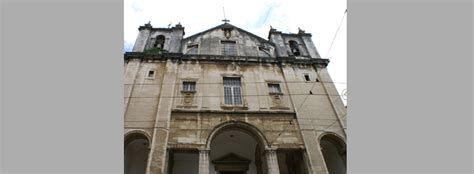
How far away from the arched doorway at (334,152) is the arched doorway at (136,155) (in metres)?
8.44

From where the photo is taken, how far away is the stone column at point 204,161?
11.3 meters

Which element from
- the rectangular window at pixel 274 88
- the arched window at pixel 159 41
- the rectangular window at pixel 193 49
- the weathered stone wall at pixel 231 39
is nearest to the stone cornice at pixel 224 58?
the weathered stone wall at pixel 231 39

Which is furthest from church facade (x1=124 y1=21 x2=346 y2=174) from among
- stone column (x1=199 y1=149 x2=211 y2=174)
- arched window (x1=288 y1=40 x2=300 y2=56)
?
arched window (x1=288 y1=40 x2=300 y2=56)

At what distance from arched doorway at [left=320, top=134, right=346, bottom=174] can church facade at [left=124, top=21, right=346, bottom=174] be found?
0.05 metres

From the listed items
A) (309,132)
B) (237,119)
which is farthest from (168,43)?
(309,132)

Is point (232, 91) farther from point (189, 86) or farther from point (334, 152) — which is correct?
point (334, 152)

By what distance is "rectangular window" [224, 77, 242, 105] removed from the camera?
46.6ft

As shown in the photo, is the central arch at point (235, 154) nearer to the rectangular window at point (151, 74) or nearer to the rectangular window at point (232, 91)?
the rectangular window at point (232, 91)

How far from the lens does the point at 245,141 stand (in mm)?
14242

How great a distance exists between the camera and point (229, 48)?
1778cm

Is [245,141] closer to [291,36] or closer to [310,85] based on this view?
[310,85]

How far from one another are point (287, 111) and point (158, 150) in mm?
6165

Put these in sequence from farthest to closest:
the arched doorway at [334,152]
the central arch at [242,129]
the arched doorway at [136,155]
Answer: the arched doorway at [334,152], the arched doorway at [136,155], the central arch at [242,129]

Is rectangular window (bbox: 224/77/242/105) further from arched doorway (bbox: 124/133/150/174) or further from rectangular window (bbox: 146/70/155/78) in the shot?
arched doorway (bbox: 124/133/150/174)
